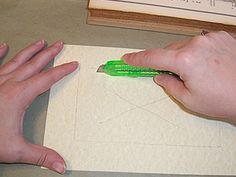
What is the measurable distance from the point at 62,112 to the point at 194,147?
28cm

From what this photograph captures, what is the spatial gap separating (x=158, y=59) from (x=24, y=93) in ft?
0.87

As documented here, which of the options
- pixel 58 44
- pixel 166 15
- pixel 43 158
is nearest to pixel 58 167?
pixel 43 158

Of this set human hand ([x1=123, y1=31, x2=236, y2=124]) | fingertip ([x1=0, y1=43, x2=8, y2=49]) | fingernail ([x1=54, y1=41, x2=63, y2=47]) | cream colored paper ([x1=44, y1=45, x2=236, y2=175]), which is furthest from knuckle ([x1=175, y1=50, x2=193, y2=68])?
fingertip ([x1=0, y1=43, x2=8, y2=49])

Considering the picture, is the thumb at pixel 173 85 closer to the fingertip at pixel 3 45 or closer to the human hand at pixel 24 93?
the human hand at pixel 24 93

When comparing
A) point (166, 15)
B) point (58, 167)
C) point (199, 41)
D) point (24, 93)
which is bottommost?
point (58, 167)

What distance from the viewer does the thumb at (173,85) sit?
0.55 meters

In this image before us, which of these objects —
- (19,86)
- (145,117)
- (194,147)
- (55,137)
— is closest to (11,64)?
(19,86)

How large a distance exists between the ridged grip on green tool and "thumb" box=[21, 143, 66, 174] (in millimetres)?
207

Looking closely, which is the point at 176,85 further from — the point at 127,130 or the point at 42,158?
the point at 42,158

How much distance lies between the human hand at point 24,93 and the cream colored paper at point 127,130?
0.02 m

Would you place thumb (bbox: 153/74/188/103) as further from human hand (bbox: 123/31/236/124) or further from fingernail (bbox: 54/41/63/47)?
fingernail (bbox: 54/41/63/47)

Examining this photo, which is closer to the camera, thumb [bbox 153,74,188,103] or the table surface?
thumb [bbox 153,74,188,103]

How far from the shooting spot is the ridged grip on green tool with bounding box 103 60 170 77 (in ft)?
2.00

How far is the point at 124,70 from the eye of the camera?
62cm
